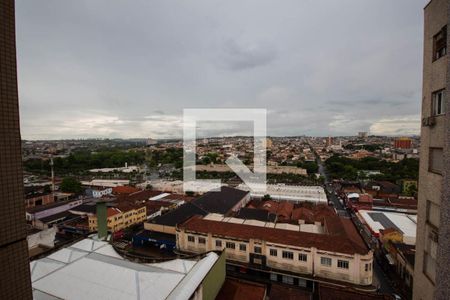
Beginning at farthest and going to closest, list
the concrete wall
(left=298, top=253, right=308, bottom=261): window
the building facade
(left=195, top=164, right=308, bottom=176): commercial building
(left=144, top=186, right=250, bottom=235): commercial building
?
(left=195, top=164, right=308, bottom=176): commercial building, (left=144, top=186, right=250, bottom=235): commercial building, (left=298, top=253, right=308, bottom=261): window, the concrete wall, the building facade

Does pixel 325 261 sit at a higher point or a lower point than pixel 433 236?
lower

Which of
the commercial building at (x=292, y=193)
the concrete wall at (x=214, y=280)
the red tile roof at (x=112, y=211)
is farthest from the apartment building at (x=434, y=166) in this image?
the commercial building at (x=292, y=193)

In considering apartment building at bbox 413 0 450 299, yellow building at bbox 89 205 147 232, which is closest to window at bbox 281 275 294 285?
apartment building at bbox 413 0 450 299

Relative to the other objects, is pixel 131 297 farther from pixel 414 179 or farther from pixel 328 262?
pixel 414 179

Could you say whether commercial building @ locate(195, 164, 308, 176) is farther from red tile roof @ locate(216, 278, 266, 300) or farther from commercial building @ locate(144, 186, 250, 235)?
red tile roof @ locate(216, 278, 266, 300)

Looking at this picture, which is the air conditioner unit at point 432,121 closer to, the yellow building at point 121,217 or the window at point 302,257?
the window at point 302,257

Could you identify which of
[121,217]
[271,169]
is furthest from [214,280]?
[271,169]

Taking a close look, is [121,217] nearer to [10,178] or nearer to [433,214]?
[10,178]

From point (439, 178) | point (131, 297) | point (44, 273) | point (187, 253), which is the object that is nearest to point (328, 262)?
point (187, 253)
